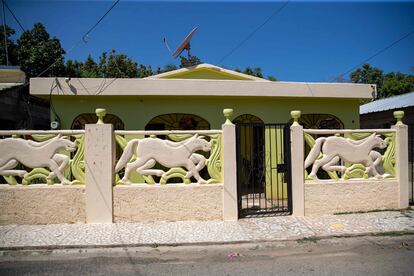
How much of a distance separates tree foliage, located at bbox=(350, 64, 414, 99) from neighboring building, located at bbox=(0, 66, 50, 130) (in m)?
27.4

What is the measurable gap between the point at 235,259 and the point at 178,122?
16.4ft

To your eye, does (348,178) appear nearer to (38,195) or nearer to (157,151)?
(157,151)

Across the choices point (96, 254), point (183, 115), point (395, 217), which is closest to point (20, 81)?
point (183, 115)

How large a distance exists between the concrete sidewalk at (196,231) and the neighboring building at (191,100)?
3222 millimetres

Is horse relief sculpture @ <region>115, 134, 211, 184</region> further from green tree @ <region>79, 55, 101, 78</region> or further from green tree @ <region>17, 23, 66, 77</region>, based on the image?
green tree @ <region>79, 55, 101, 78</region>

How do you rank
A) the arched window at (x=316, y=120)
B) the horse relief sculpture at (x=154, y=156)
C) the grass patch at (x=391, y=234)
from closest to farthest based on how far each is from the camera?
the grass patch at (x=391, y=234)
the horse relief sculpture at (x=154, y=156)
the arched window at (x=316, y=120)

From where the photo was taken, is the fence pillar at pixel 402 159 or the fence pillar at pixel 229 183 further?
the fence pillar at pixel 402 159

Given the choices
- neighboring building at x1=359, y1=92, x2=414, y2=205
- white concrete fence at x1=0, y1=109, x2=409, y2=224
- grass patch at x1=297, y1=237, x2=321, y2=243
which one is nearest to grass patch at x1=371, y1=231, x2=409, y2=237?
grass patch at x1=297, y1=237, x2=321, y2=243

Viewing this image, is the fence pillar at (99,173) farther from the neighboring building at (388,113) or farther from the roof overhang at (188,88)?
the neighboring building at (388,113)

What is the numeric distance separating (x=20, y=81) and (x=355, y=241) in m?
11.8

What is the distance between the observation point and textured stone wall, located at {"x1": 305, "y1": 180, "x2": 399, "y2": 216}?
614cm

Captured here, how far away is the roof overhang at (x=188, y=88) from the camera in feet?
24.5

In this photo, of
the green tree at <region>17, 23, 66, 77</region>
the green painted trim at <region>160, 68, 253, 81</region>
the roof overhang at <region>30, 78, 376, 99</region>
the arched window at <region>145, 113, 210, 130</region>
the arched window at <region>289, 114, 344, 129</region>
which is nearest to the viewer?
the roof overhang at <region>30, 78, 376, 99</region>

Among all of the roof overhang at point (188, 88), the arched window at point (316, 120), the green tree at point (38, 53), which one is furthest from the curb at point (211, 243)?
the green tree at point (38, 53)
